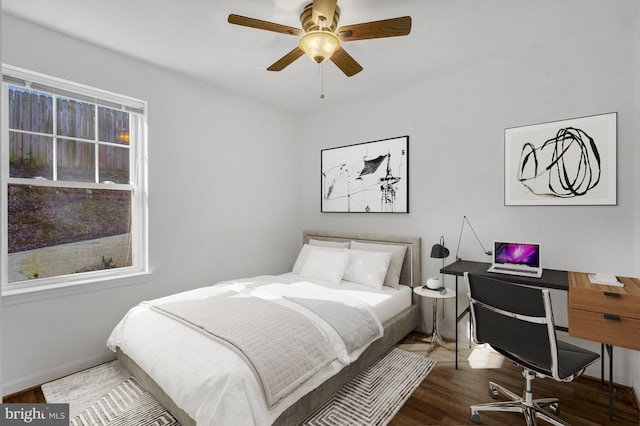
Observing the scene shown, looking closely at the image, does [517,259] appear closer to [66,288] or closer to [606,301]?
[606,301]

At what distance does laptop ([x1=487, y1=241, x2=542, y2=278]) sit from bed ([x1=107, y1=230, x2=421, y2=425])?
2.87 feet

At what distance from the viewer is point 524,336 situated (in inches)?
84.4

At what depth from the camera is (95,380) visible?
2.78 metres

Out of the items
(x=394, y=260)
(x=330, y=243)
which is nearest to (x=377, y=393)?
(x=394, y=260)

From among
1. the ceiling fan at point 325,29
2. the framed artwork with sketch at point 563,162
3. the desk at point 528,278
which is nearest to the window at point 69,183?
the ceiling fan at point 325,29

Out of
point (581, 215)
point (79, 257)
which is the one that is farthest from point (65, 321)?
point (581, 215)

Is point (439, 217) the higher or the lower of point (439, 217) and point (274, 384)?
the higher

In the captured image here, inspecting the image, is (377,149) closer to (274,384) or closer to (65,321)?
(274,384)

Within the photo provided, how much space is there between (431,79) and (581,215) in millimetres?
1870

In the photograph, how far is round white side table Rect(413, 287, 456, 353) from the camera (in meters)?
3.22

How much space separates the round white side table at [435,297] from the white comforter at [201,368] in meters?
0.64

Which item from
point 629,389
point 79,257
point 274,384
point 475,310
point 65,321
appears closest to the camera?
point 274,384

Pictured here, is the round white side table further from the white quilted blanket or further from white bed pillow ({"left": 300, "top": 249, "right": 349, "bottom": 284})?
the white quilted blanket

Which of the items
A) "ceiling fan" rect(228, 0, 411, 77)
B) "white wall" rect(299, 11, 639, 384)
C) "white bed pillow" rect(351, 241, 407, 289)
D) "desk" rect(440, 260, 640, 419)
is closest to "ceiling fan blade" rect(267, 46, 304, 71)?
"ceiling fan" rect(228, 0, 411, 77)
